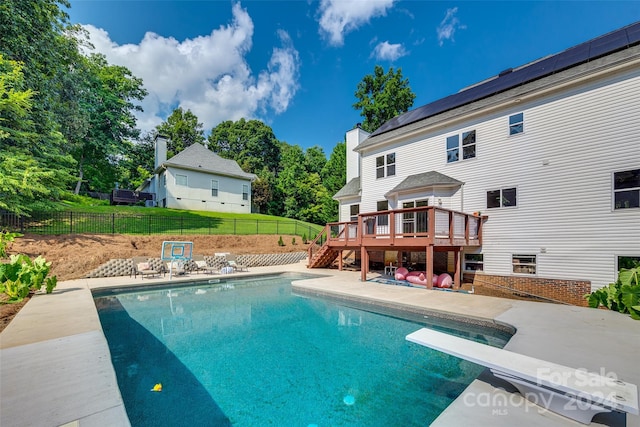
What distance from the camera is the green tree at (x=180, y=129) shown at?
1702 inches

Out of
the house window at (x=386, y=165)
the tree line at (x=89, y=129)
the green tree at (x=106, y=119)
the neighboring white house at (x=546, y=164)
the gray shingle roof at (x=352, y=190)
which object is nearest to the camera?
the neighboring white house at (x=546, y=164)

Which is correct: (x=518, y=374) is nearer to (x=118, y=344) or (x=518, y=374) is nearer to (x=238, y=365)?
(x=238, y=365)

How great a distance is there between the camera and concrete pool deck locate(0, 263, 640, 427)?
274cm

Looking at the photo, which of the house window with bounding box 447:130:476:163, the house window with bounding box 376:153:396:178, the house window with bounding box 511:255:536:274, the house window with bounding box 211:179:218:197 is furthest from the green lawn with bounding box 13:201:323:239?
the house window with bounding box 511:255:536:274

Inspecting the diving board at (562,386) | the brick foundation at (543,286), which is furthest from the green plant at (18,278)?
the brick foundation at (543,286)

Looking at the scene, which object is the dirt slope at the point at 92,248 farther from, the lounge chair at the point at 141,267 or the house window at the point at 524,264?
the house window at the point at 524,264

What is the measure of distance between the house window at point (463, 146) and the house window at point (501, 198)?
1.89 m

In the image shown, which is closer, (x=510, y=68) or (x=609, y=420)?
(x=609, y=420)

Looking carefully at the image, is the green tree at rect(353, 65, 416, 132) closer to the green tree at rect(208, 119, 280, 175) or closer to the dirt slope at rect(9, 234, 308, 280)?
the dirt slope at rect(9, 234, 308, 280)

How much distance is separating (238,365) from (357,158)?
15.5 metres

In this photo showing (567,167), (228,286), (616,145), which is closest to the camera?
(616,145)

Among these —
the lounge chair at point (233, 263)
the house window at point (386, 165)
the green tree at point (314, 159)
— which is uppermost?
the green tree at point (314, 159)

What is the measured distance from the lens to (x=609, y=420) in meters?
2.81

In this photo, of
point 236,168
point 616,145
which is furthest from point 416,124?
point 236,168
